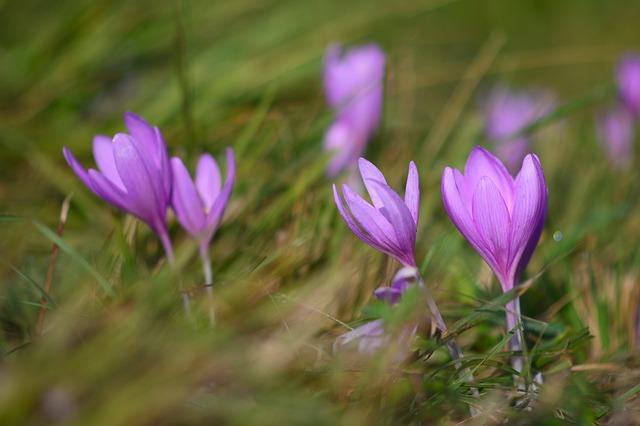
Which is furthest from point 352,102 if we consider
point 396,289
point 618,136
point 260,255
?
point 618,136

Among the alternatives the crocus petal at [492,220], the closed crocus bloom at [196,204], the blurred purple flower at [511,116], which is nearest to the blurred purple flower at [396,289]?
the crocus petal at [492,220]

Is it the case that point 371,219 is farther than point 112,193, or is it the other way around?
point 112,193

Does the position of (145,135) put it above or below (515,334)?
above

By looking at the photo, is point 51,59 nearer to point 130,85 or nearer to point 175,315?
point 130,85

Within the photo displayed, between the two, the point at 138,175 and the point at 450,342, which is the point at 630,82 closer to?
the point at 450,342

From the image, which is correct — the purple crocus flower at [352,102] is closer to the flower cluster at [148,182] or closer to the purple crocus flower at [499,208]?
the flower cluster at [148,182]
